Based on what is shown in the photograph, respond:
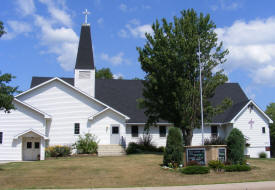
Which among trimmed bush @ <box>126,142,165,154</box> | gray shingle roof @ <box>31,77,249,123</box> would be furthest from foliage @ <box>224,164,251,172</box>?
gray shingle roof @ <box>31,77,249,123</box>

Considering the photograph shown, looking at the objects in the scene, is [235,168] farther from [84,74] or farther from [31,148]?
[84,74]

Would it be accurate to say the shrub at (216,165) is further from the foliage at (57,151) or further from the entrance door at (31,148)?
the entrance door at (31,148)

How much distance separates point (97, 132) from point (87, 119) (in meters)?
1.64

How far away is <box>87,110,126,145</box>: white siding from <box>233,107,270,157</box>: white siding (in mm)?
12943

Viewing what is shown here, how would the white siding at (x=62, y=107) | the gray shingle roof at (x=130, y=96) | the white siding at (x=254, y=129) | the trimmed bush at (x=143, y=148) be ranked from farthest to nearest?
the gray shingle roof at (x=130, y=96) < the white siding at (x=254, y=129) < the trimmed bush at (x=143, y=148) < the white siding at (x=62, y=107)

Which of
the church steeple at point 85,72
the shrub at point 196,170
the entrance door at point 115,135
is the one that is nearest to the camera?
the shrub at point 196,170

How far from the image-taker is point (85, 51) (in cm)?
3731

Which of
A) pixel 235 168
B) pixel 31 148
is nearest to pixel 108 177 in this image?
pixel 235 168

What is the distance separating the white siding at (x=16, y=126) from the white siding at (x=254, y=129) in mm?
21161

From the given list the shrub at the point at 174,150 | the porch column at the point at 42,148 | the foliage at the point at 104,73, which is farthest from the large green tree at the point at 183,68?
the foliage at the point at 104,73

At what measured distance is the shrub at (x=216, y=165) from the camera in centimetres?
1986

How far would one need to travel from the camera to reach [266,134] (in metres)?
37.2

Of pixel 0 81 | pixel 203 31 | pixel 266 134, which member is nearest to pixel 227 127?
pixel 266 134

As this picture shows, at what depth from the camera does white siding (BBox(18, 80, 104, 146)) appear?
32281mm
